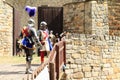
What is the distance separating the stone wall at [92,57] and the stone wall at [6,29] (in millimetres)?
6445

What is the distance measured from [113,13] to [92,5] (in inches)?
40.5

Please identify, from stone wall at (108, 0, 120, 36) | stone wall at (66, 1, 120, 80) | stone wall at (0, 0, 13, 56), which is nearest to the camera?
stone wall at (66, 1, 120, 80)

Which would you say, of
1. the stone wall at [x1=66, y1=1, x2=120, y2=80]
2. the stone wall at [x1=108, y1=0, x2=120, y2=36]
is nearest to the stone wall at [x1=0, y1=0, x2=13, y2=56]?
the stone wall at [x1=108, y1=0, x2=120, y2=36]

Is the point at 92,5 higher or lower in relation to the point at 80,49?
higher

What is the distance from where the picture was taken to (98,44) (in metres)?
16.2

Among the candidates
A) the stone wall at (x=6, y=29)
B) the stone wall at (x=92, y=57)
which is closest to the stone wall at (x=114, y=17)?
the stone wall at (x=92, y=57)

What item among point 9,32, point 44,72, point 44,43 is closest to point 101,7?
point 9,32

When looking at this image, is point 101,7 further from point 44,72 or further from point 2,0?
point 44,72

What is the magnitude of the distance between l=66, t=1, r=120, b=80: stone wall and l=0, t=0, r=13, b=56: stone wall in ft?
21.1

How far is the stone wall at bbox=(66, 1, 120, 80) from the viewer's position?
1557 centimetres

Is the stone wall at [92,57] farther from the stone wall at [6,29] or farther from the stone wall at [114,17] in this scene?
the stone wall at [6,29]

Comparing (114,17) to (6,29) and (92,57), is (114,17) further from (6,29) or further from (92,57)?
(6,29)

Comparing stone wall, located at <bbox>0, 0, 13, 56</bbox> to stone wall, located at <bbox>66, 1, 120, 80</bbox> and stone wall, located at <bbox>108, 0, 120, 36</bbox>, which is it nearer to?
stone wall, located at <bbox>108, 0, 120, 36</bbox>

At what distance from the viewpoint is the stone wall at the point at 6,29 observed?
839 inches
